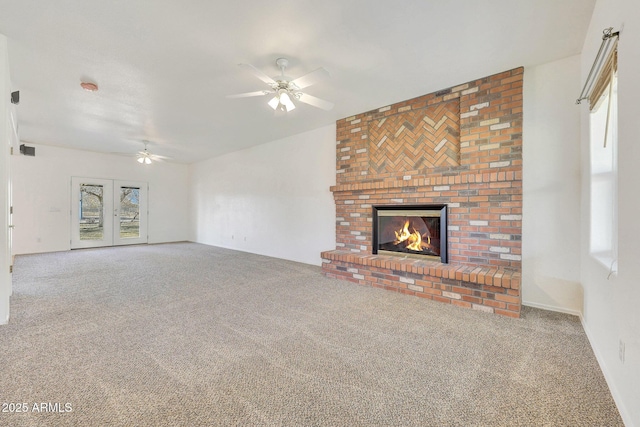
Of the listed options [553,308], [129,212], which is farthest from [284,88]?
[129,212]

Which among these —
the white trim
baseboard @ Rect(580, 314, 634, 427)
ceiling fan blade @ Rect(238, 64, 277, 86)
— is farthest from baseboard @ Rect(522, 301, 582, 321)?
ceiling fan blade @ Rect(238, 64, 277, 86)

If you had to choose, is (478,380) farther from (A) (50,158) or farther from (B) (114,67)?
(A) (50,158)

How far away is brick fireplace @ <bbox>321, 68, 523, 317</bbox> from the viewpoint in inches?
124

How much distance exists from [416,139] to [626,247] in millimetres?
2853

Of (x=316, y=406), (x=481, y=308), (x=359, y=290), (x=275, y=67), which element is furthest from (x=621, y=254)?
(x=275, y=67)

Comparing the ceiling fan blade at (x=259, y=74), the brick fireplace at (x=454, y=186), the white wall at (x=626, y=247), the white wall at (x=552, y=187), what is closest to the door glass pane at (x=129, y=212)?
the brick fireplace at (x=454, y=186)

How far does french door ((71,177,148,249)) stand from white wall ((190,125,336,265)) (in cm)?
180

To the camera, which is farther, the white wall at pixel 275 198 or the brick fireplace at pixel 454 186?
the white wall at pixel 275 198

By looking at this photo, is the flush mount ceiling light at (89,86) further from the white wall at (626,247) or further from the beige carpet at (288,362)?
the white wall at (626,247)

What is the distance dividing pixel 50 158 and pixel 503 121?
9566mm

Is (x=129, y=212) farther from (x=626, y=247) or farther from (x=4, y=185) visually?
(x=626, y=247)

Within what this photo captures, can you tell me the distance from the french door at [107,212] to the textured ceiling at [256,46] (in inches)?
142

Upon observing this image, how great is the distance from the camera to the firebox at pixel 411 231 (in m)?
3.73

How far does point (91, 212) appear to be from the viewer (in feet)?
24.8
